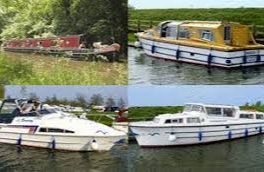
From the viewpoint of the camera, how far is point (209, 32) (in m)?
6.30

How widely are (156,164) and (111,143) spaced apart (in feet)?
1.96

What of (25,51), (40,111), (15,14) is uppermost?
(15,14)

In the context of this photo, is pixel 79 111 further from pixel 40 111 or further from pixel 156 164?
pixel 156 164

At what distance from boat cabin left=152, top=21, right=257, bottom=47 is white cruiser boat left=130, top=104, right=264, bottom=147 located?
802 millimetres

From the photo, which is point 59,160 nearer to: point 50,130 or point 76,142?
point 76,142

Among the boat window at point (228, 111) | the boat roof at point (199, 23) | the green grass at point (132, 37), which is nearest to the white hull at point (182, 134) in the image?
the boat window at point (228, 111)

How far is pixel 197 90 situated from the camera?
627 cm

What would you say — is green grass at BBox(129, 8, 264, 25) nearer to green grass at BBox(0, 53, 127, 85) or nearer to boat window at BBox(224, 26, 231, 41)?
boat window at BBox(224, 26, 231, 41)

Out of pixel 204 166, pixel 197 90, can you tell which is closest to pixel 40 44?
pixel 197 90

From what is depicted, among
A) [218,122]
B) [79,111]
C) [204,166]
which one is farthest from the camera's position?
[218,122]

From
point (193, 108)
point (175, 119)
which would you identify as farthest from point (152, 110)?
point (193, 108)

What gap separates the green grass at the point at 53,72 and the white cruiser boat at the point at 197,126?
2.42ft

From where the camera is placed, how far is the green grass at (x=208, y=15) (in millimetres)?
6191

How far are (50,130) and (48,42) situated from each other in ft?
3.36
